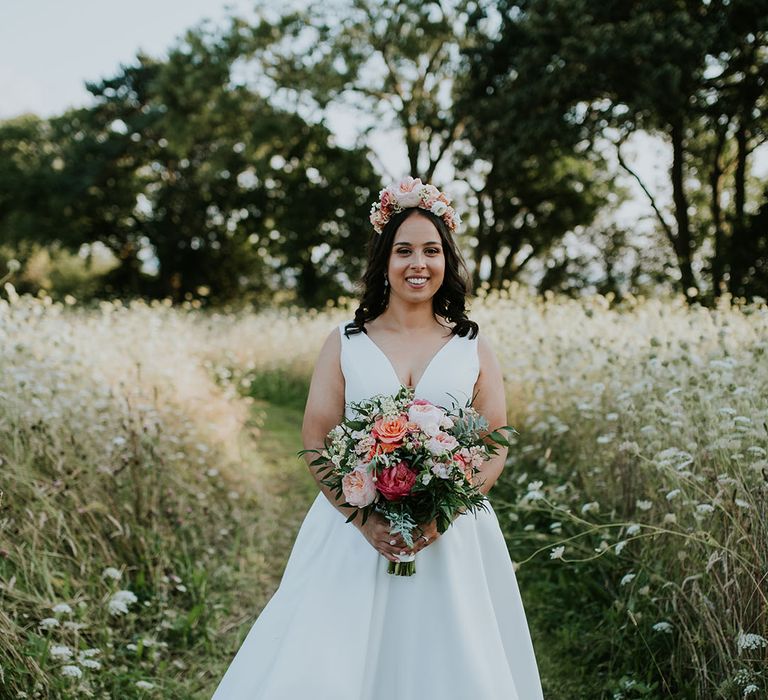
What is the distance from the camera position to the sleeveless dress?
2387mm

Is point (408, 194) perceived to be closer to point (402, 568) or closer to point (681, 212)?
point (402, 568)

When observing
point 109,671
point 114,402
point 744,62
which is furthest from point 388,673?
point 744,62

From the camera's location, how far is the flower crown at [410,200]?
9.62 feet

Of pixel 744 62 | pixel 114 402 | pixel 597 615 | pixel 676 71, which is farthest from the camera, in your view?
pixel 744 62

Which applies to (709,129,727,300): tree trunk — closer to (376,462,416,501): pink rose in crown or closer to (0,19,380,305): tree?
(0,19,380,305): tree

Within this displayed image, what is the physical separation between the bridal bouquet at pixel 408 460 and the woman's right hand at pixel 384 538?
34 mm

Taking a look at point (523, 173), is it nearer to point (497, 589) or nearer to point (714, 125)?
point (714, 125)

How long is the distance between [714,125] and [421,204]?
17.4 m

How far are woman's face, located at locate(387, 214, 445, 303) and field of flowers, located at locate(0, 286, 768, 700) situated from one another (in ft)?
4.32

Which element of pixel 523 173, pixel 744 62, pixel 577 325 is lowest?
pixel 577 325

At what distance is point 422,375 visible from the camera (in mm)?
2775

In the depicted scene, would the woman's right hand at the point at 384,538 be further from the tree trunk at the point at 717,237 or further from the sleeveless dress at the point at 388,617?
the tree trunk at the point at 717,237

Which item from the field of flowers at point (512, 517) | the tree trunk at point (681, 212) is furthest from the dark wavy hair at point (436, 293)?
the tree trunk at point (681, 212)

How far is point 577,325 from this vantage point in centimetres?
711
